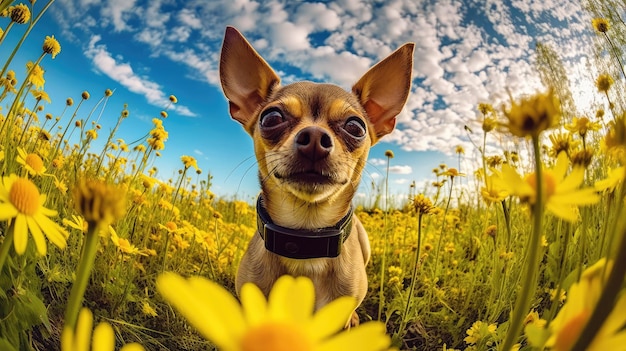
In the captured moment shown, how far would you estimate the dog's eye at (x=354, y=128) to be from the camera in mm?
2479

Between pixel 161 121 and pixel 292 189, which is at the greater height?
pixel 161 121

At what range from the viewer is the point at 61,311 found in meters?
2.22

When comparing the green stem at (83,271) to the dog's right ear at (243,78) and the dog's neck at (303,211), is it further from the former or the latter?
the dog's right ear at (243,78)

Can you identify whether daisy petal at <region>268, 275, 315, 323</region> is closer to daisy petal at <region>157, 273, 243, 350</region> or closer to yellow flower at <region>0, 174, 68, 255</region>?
daisy petal at <region>157, 273, 243, 350</region>

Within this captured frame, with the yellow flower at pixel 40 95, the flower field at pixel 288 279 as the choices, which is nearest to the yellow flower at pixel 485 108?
Answer: the flower field at pixel 288 279

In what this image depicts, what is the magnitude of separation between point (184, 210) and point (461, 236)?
2.97 meters

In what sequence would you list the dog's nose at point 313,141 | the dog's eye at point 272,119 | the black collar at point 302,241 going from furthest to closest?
the dog's eye at point 272,119 < the black collar at point 302,241 < the dog's nose at point 313,141

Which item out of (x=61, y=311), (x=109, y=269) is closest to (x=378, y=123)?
(x=109, y=269)

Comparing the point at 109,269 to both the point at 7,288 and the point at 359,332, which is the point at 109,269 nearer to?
the point at 7,288

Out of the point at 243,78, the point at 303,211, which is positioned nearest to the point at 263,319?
the point at 303,211

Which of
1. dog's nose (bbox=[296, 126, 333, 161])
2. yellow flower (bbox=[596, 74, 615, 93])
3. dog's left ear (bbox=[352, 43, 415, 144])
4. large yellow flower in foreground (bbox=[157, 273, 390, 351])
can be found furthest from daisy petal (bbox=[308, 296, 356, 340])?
dog's left ear (bbox=[352, 43, 415, 144])

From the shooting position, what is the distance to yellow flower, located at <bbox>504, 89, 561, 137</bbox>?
0.38 metres

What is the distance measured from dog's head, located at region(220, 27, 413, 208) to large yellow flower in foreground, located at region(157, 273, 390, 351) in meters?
1.80

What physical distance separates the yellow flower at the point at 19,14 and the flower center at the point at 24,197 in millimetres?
1350
